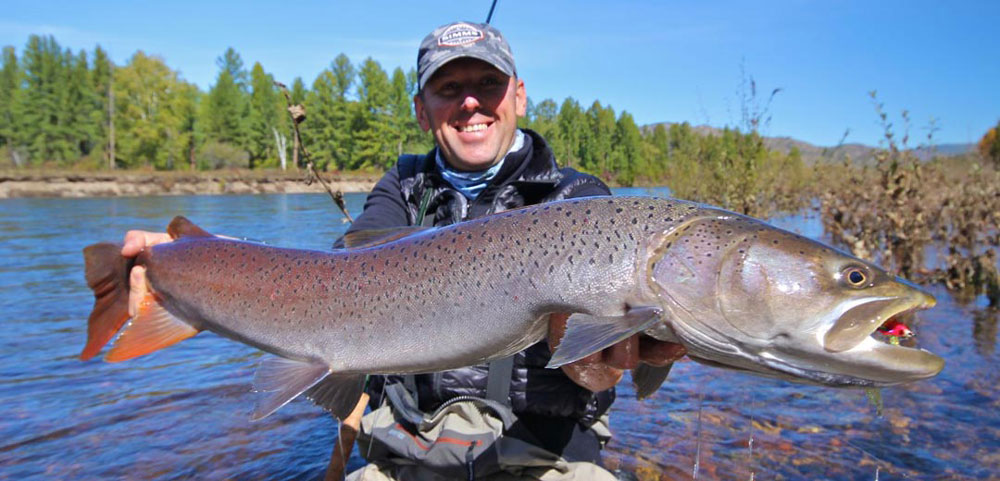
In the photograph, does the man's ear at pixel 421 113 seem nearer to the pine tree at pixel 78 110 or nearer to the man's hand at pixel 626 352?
the man's hand at pixel 626 352

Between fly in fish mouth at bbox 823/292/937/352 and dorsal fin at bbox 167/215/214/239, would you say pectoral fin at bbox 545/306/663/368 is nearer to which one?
fly in fish mouth at bbox 823/292/937/352

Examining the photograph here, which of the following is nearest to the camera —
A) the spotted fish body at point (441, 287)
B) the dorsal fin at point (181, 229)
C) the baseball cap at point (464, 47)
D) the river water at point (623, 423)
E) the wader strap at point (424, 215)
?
the spotted fish body at point (441, 287)

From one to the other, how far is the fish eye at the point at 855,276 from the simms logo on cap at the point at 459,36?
2.05 metres

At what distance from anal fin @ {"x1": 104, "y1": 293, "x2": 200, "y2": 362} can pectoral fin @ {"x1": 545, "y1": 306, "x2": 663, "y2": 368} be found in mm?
1879

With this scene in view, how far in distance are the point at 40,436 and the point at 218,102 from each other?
68.5 m

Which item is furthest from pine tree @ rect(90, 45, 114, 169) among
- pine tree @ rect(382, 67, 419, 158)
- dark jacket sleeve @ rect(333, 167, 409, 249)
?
dark jacket sleeve @ rect(333, 167, 409, 249)

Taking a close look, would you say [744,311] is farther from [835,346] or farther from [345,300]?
[345,300]

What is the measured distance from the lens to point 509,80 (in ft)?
11.0

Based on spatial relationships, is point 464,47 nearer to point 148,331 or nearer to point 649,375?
point 649,375

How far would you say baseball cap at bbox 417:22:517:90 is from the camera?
10.3 ft

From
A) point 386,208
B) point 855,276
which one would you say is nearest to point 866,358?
point 855,276

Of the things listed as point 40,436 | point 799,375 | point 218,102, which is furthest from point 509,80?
point 218,102

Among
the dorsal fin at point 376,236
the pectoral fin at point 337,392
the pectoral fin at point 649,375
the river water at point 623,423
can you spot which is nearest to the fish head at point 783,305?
the pectoral fin at point 649,375

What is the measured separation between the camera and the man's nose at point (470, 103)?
328 centimetres
